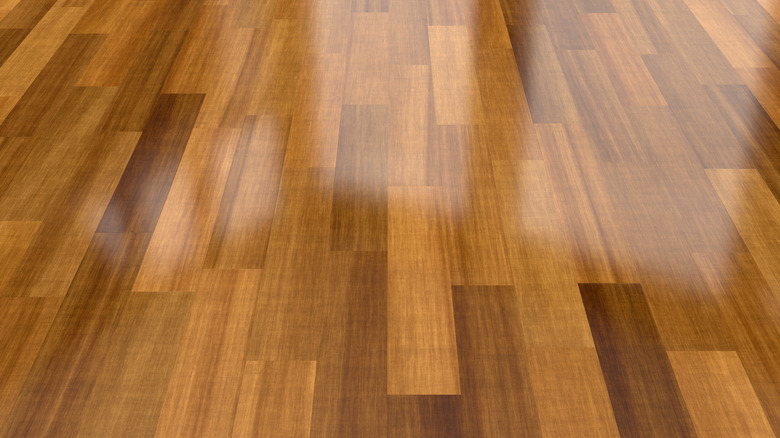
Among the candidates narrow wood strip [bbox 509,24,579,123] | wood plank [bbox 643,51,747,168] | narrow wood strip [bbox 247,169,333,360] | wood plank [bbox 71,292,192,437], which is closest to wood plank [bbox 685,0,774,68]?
wood plank [bbox 643,51,747,168]

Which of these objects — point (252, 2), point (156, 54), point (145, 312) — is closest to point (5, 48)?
point (156, 54)

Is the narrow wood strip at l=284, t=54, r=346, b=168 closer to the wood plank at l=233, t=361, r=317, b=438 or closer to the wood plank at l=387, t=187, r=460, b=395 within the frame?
the wood plank at l=387, t=187, r=460, b=395

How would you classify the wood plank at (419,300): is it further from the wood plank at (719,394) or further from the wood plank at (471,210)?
the wood plank at (719,394)

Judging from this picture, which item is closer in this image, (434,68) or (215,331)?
(215,331)

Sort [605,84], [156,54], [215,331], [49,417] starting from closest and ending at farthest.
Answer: [49,417], [215,331], [605,84], [156,54]

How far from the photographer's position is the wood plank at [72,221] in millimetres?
1239

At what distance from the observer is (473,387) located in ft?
3.49

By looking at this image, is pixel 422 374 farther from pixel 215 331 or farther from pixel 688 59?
pixel 688 59

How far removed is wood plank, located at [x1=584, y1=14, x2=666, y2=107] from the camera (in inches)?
65.3

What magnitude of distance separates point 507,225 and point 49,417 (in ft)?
2.79

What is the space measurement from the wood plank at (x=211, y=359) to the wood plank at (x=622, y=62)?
1017 mm

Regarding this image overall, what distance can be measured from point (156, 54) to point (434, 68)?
746 mm

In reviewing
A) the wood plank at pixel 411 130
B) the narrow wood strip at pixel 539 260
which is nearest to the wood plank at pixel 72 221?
the wood plank at pixel 411 130

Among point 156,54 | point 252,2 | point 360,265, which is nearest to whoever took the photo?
point 360,265
